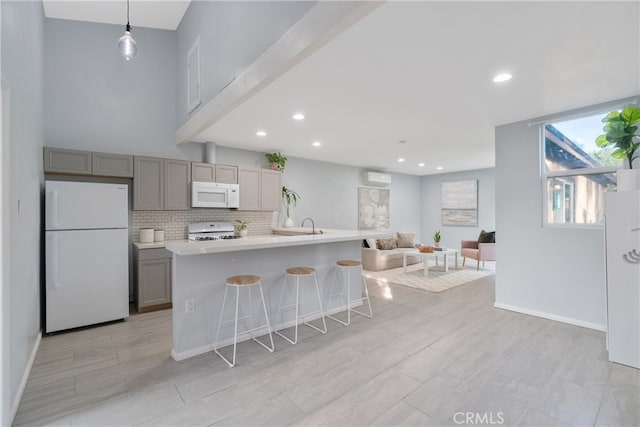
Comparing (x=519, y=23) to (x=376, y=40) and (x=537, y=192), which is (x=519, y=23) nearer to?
(x=376, y=40)

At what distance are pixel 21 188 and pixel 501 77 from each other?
13.3 ft

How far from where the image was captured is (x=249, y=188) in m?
5.27

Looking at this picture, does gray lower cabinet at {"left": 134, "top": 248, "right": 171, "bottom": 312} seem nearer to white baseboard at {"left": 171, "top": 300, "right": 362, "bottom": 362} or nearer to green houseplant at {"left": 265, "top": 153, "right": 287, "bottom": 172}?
white baseboard at {"left": 171, "top": 300, "right": 362, "bottom": 362}

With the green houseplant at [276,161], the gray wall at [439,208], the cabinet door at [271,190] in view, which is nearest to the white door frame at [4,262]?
the cabinet door at [271,190]

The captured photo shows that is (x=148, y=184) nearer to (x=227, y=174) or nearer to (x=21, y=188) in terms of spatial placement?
(x=227, y=174)

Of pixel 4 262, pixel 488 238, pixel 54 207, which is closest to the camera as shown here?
pixel 4 262

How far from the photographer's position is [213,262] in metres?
2.89

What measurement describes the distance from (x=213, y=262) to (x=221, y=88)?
1.83m

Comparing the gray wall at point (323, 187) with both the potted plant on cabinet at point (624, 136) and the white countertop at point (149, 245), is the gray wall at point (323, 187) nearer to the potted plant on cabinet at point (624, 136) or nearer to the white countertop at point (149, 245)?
the white countertop at point (149, 245)

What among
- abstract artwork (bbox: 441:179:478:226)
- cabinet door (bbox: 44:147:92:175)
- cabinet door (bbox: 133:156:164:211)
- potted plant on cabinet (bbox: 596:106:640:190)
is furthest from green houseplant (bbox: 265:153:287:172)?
abstract artwork (bbox: 441:179:478:226)

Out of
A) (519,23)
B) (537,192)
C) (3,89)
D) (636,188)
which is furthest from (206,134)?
(636,188)

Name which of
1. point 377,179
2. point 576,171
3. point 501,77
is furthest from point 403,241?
point 501,77

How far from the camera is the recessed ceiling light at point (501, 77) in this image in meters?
2.62

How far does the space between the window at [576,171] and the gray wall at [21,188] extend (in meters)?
5.17
